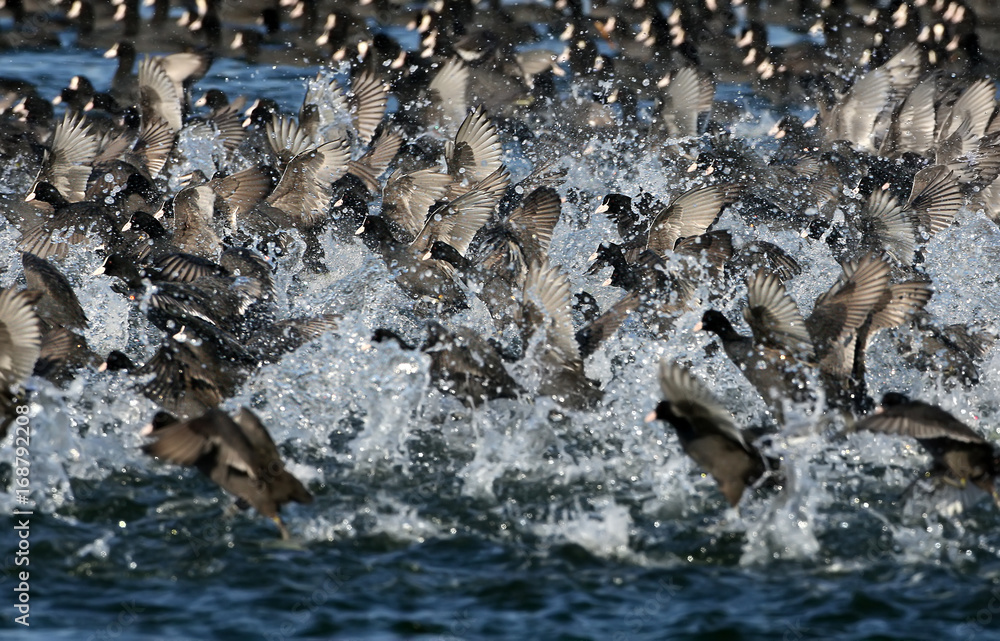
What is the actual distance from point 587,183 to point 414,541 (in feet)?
19.9

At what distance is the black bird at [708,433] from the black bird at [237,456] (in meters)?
1.81

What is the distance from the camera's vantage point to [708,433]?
6.19 metres

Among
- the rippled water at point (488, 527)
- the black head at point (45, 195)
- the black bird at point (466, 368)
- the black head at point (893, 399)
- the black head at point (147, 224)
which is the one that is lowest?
the rippled water at point (488, 527)

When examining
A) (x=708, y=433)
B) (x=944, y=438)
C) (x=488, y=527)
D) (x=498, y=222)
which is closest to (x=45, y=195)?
(x=498, y=222)

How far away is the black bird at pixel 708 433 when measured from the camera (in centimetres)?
605

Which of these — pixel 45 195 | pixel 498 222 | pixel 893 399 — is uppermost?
pixel 45 195

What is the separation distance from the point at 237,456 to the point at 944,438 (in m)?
3.46

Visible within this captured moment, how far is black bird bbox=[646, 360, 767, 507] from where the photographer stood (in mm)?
6051

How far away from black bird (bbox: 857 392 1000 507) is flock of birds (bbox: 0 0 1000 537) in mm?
12

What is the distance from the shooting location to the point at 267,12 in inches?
746

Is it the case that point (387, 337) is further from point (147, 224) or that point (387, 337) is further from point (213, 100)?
point (213, 100)

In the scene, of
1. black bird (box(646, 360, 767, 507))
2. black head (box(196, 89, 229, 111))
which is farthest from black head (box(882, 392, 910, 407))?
black head (box(196, 89, 229, 111))

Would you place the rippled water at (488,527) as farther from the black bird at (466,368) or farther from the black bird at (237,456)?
the black bird at (237,456)

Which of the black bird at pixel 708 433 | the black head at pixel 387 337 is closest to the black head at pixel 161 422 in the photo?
the black head at pixel 387 337
